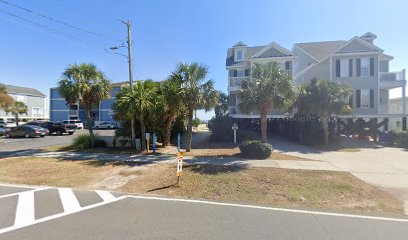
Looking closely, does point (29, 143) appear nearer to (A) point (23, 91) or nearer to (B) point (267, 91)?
(B) point (267, 91)

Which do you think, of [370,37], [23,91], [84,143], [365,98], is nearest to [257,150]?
[84,143]

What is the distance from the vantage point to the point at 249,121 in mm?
29141

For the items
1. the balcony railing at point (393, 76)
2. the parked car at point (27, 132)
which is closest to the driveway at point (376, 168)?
the balcony railing at point (393, 76)

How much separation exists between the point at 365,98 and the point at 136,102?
71.1ft

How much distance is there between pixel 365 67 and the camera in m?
23.6

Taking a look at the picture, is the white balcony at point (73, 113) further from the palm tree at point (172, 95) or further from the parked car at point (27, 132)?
the palm tree at point (172, 95)

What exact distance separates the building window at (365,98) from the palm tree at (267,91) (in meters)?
14.4

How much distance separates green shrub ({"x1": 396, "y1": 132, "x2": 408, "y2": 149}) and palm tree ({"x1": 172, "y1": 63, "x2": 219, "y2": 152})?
597 inches

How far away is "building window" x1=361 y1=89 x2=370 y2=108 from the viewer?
23609 mm

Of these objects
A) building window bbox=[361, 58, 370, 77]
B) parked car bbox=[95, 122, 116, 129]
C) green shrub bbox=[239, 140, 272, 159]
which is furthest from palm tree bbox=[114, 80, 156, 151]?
parked car bbox=[95, 122, 116, 129]

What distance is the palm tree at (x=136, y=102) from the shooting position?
550 inches

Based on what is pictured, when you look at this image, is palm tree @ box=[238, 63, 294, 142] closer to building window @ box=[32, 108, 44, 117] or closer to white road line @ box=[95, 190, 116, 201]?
white road line @ box=[95, 190, 116, 201]

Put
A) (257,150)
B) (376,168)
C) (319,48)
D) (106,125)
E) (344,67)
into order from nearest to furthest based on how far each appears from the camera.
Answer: (376,168), (257,150), (344,67), (319,48), (106,125)

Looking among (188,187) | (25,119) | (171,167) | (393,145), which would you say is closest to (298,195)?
(188,187)
